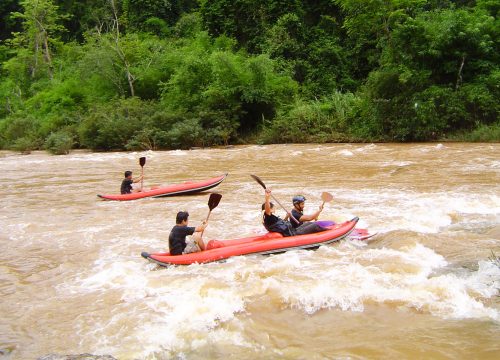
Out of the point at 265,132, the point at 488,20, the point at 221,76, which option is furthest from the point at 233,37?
the point at 488,20

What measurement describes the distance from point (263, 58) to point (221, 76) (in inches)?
79.4

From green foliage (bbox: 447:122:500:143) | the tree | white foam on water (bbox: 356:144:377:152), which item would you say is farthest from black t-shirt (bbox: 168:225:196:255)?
the tree

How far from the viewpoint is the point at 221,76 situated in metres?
22.1

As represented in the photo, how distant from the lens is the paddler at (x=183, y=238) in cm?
619

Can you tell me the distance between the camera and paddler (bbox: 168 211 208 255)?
619 cm

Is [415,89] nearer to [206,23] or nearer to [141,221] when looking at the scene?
[141,221]

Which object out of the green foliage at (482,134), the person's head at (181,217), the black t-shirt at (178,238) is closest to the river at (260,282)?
the black t-shirt at (178,238)

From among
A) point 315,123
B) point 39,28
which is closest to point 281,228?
point 315,123

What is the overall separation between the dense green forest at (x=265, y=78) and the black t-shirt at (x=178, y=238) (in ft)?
46.1

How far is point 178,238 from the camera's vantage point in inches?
245

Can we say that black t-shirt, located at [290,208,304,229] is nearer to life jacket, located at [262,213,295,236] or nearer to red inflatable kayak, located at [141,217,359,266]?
life jacket, located at [262,213,295,236]

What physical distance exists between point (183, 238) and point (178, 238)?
0.07 meters

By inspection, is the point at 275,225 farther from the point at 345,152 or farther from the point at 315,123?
the point at 315,123

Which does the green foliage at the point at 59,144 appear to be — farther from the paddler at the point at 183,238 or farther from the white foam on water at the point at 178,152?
the paddler at the point at 183,238
